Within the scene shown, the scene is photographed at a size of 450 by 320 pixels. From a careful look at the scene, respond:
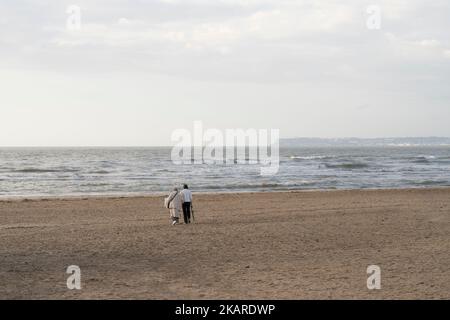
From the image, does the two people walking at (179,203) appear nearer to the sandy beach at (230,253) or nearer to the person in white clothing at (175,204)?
the person in white clothing at (175,204)

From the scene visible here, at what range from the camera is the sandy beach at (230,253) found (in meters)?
8.88

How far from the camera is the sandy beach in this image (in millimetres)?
8883

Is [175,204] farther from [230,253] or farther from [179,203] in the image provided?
[230,253]

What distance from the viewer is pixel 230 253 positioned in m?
12.0

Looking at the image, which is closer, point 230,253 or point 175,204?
point 230,253

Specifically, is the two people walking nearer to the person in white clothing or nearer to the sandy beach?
the person in white clothing

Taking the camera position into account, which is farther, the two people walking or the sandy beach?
the two people walking

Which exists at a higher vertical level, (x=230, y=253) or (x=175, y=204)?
(x=175, y=204)

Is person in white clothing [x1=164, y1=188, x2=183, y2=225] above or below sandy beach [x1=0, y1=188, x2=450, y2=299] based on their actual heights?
above

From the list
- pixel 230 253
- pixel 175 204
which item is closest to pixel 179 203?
pixel 175 204

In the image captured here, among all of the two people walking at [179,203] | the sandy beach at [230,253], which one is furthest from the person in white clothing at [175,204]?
the sandy beach at [230,253]

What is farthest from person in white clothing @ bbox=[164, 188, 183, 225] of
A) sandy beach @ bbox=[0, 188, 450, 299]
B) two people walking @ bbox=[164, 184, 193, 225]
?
sandy beach @ bbox=[0, 188, 450, 299]
